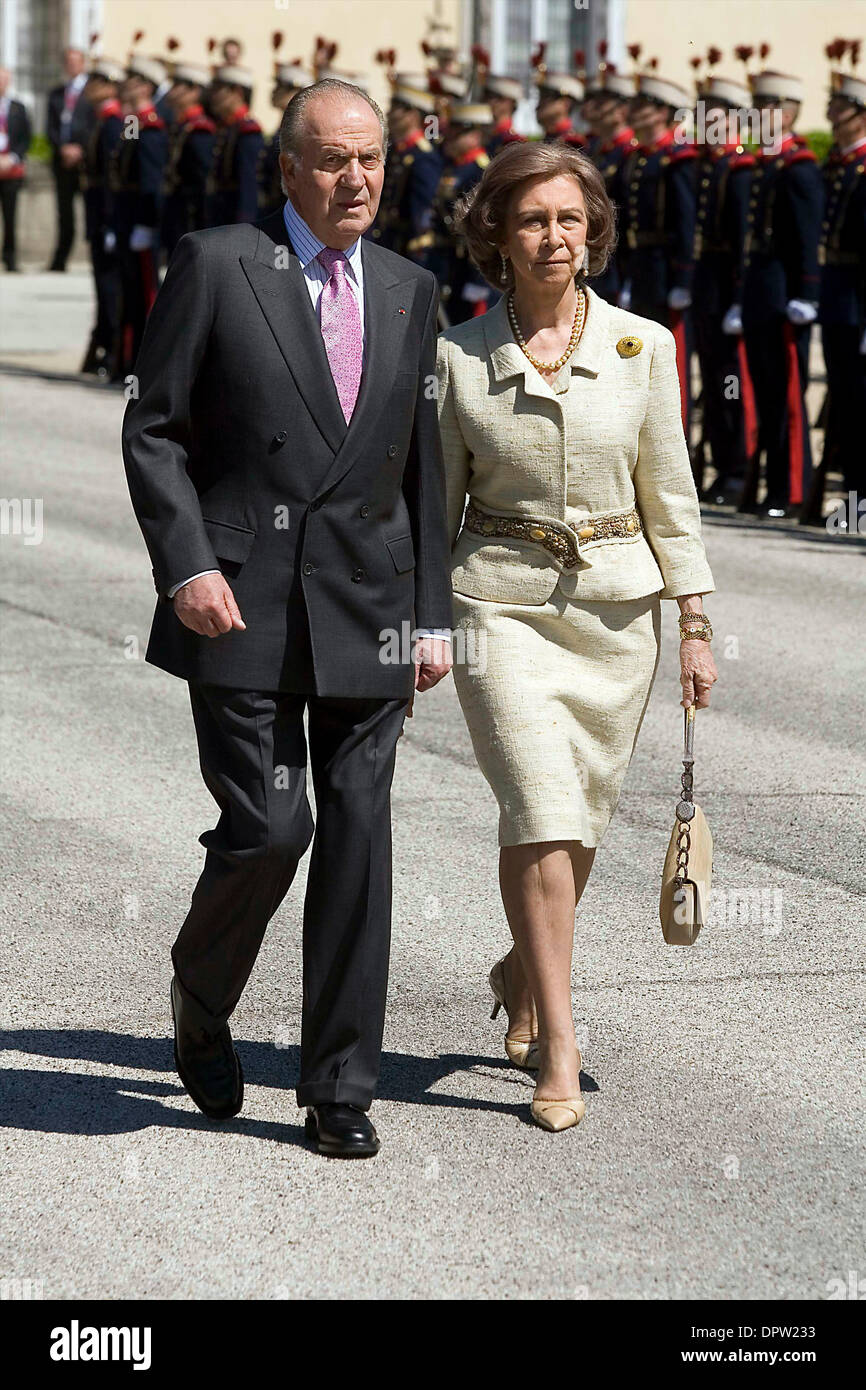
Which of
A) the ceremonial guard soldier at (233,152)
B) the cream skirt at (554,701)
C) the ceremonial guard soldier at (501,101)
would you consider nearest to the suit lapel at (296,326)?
the cream skirt at (554,701)

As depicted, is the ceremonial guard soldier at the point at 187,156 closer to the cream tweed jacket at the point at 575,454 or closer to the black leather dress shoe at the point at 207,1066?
the cream tweed jacket at the point at 575,454

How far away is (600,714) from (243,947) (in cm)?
87

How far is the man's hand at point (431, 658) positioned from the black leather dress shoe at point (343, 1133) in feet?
2.67

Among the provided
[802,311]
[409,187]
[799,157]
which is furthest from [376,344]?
[409,187]

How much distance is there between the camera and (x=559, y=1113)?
460 centimetres

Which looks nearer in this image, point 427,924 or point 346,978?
point 346,978

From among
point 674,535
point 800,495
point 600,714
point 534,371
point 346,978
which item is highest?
point 534,371

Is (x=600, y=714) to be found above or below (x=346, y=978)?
above

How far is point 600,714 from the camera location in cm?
475

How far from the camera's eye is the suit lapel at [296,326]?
4320 millimetres

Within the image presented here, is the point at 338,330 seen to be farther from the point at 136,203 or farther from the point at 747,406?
the point at 136,203

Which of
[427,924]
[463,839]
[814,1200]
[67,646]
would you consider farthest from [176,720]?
[814,1200]

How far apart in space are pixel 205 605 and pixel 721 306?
10.9m

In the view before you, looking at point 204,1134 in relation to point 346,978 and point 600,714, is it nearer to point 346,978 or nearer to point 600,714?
point 346,978
